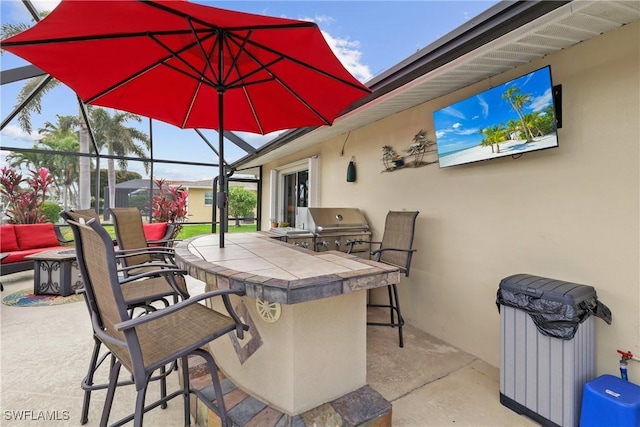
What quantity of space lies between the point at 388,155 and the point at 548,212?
198cm

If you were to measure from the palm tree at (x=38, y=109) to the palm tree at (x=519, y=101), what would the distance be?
28.1 feet

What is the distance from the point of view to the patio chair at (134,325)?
1065 mm

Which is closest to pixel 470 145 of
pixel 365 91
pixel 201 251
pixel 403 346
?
pixel 365 91

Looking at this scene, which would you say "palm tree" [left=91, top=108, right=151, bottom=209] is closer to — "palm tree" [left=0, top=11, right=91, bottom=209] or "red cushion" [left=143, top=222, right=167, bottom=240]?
"palm tree" [left=0, top=11, right=91, bottom=209]

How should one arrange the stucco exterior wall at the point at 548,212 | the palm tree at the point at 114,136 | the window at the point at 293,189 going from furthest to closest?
the palm tree at the point at 114,136, the window at the point at 293,189, the stucco exterior wall at the point at 548,212

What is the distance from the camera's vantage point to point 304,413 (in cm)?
162

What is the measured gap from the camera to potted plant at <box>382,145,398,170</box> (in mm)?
3838

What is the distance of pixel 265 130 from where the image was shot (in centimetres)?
328

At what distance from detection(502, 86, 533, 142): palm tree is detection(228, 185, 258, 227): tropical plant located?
16282 mm

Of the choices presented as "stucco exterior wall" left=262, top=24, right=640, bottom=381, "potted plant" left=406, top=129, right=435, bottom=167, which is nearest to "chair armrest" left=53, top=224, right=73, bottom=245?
"stucco exterior wall" left=262, top=24, right=640, bottom=381

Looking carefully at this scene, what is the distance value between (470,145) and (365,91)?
1.13 metres

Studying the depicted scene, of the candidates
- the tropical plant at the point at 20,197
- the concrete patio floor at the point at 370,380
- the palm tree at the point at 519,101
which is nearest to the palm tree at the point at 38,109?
the tropical plant at the point at 20,197

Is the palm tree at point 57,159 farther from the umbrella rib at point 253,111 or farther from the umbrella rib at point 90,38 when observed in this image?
the umbrella rib at point 90,38

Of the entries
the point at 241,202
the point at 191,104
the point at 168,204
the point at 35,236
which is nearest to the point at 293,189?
the point at 168,204
